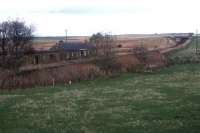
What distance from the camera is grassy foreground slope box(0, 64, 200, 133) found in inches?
681

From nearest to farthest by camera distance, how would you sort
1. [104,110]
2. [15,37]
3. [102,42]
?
1. [104,110]
2. [15,37]
3. [102,42]

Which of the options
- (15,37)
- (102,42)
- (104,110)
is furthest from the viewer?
(102,42)

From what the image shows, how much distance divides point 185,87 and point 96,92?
6.56 meters

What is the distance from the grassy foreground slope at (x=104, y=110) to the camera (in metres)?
17.3

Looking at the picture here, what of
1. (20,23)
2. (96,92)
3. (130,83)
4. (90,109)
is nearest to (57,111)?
(90,109)

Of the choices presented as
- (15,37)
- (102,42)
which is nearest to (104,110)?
(15,37)

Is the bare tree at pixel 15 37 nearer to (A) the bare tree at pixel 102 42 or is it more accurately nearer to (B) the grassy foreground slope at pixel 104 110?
(A) the bare tree at pixel 102 42

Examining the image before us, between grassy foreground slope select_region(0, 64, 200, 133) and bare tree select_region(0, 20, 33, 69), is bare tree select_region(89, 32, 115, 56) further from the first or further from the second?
grassy foreground slope select_region(0, 64, 200, 133)

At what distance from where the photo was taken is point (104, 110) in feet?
72.1

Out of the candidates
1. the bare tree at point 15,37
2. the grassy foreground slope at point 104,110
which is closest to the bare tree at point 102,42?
the bare tree at point 15,37

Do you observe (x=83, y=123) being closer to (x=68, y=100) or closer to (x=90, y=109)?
(x=90, y=109)

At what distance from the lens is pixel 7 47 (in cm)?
6291

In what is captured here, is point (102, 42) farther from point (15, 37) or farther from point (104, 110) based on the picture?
point (104, 110)

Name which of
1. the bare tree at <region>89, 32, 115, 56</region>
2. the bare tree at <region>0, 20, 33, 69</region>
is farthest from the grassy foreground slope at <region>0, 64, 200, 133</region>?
the bare tree at <region>89, 32, 115, 56</region>
